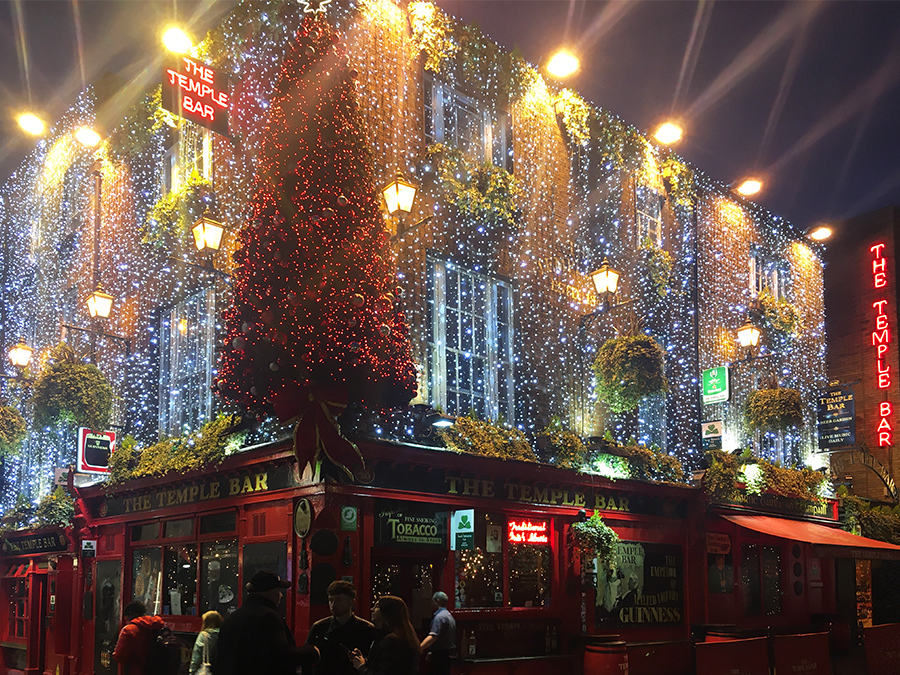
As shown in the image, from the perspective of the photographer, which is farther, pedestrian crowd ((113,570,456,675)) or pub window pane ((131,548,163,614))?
pub window pane ((131,548,163,614))

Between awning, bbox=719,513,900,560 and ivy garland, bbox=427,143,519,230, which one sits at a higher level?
ivy garland, bbox=427,143,519,230

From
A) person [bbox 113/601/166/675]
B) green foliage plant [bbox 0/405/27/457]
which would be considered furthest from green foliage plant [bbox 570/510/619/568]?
green foliage plant [bbox 0/405/27/457]

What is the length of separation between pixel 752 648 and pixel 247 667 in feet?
31.2

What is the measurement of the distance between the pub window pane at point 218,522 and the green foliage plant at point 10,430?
7.16 meters

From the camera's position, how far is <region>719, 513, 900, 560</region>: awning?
18266 millimetres

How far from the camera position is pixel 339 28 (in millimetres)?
15227

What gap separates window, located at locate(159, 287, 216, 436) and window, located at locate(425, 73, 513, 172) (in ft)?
18.1

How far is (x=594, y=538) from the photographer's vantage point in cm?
1560

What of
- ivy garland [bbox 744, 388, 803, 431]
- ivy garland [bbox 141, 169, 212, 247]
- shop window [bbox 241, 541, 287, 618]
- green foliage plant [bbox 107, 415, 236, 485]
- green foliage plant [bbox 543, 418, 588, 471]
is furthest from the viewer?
ivy garland [bbox 744, 388, 803, 431]

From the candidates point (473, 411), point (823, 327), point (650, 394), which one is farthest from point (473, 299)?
point (823, 327)

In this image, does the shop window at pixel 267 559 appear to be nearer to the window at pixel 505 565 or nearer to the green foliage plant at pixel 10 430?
the window at pixel 505 565

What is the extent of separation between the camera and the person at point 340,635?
23.0 feet

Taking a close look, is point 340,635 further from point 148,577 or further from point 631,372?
point 631,372

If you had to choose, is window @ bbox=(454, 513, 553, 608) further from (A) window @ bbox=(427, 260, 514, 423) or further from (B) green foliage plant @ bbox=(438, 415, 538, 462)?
(A) window @ bbox=(427, 260, 514, 423)
